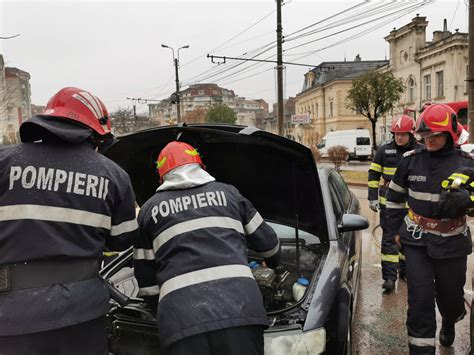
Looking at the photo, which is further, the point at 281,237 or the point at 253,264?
the point at 281,237

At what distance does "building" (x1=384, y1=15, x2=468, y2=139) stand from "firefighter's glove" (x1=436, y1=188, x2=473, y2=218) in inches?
1034

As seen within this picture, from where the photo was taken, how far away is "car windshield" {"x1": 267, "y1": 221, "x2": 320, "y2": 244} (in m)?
3.40

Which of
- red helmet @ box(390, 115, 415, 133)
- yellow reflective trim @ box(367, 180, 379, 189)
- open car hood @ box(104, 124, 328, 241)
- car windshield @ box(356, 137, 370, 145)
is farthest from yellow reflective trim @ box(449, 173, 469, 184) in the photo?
car windshield @ box(356, 137, 370, 145)

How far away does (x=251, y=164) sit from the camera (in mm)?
3287

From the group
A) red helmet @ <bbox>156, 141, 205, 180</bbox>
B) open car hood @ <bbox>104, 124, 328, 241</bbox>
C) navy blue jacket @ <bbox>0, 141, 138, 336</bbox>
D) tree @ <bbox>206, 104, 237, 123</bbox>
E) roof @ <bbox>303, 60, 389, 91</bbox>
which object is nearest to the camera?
navy blue jacket @ <bbox>0, 141, 138, 336</bbox>

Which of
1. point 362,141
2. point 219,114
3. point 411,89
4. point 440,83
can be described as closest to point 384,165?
point 362,141

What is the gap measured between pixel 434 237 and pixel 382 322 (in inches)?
49.9

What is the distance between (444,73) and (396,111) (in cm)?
671

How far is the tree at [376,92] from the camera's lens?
25833 mm

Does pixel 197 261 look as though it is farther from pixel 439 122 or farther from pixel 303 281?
pixel 439 122

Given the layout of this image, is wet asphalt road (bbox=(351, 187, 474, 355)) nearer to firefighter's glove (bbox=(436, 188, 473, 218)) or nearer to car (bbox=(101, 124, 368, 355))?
car (bbox=(101, 124, 368, 355))

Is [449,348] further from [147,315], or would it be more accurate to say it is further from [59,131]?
[59,131]

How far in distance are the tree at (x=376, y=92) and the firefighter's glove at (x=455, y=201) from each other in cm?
2444

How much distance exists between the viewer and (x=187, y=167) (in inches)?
85.9
